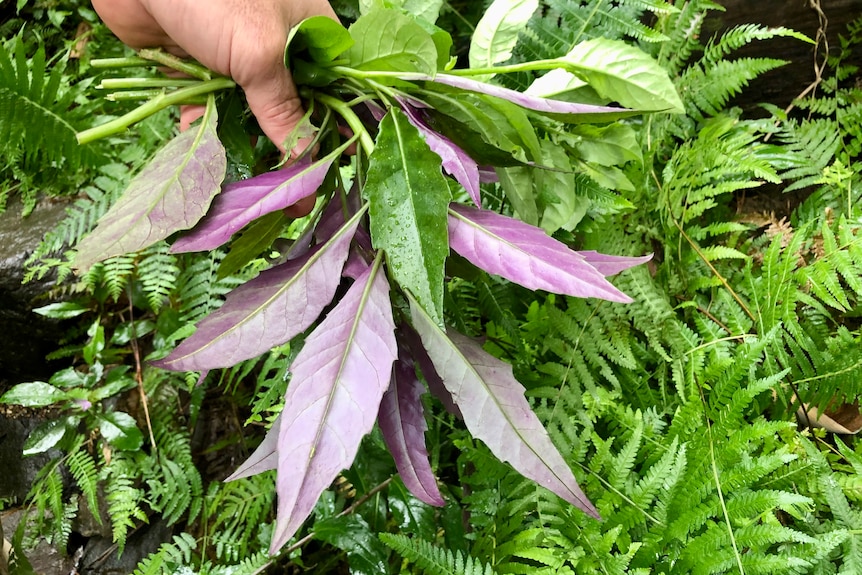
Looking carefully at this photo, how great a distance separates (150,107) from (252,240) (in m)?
Answer: 0.22

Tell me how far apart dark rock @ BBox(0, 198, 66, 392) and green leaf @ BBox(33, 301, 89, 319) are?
129 mm

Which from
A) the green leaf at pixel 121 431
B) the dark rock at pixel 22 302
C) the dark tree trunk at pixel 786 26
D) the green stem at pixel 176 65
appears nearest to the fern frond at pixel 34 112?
the dark rock at pixel 22 302

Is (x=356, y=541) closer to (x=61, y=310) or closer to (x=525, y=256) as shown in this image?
(x=525, y=256)

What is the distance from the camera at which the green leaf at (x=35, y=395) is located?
1726 millimetres

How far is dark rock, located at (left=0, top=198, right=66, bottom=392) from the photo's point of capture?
187 centimetres

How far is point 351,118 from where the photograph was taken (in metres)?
0.72

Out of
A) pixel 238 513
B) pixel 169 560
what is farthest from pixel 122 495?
pixel 238 513

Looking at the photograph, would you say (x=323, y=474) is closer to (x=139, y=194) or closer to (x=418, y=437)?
(x=418, y=437)

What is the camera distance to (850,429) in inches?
42.3

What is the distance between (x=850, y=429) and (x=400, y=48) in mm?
1192

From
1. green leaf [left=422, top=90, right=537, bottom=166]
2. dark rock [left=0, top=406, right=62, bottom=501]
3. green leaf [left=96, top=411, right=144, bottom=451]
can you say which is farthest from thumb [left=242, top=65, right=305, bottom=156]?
dark rock [left=0, top=406, right=62, bottom=501]

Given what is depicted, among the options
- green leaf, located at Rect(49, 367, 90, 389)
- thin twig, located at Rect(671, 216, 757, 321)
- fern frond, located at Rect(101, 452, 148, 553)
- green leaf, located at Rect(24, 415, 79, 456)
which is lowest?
Result: fern frond, located at Rect(101, 452, 148, 553)

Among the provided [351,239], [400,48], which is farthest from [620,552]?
[400,48]

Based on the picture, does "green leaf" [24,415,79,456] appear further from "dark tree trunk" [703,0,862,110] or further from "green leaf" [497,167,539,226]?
"dark tree trunk" [703,0,862,110]
